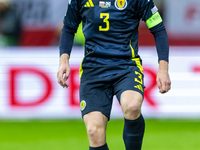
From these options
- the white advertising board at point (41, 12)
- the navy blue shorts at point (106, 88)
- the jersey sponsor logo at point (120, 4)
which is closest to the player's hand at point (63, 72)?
the navy blue shorts at point (106, 88)

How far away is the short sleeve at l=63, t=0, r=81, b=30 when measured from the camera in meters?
3.79

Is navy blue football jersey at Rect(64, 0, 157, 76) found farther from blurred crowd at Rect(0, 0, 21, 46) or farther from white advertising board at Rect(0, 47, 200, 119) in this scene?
blurred crowd at Rect(0, 0, 21, 46)

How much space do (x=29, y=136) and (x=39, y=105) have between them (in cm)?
96

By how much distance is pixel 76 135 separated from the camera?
6180mm

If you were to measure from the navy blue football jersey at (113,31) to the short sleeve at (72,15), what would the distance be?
0.11 metres

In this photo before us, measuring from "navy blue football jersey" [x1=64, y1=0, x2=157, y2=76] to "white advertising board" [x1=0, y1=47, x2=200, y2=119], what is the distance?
132 inches

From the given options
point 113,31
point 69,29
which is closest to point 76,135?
point 69,29

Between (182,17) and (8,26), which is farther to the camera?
(182,17)

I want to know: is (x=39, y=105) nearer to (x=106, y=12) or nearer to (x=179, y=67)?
(x=179, y=67)

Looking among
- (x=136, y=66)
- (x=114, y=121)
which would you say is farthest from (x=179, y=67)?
(x=136, y=66)

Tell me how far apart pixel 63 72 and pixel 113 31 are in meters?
0.52

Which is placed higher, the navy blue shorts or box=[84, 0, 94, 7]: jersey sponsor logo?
box=[84, 0, 94, 7]: jersey sponsor logo

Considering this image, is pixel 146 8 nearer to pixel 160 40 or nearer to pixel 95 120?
pixel 160 40

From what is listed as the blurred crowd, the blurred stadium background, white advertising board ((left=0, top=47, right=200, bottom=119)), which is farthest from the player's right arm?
the blurred crowd
